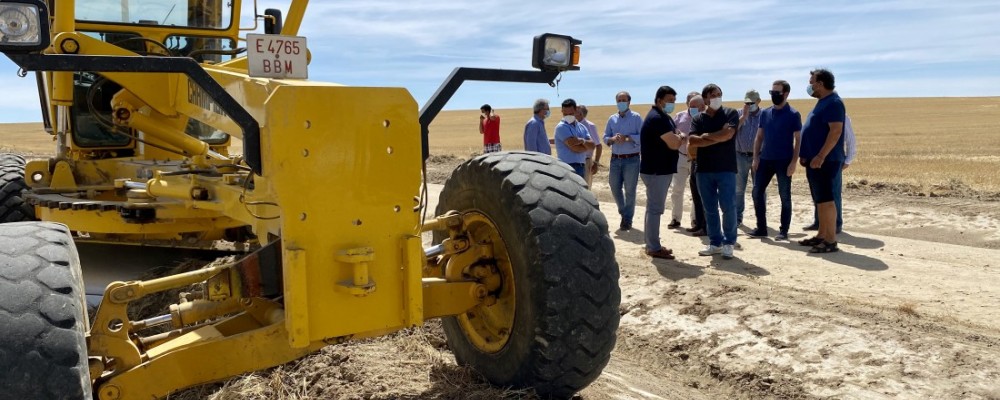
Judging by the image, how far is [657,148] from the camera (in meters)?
8.44

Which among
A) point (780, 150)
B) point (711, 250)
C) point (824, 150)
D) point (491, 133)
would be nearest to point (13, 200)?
point (711, 250)

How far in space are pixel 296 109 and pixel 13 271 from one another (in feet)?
3.87

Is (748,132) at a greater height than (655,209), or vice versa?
(748,132)

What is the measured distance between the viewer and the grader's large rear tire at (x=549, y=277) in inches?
153

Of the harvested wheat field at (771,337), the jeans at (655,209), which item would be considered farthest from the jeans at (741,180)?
the jeans at (655,209)

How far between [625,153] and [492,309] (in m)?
6.00

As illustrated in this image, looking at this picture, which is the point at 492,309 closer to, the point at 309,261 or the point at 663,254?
the point at 309,261

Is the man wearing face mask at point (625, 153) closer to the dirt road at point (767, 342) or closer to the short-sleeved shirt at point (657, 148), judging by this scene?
the short-sleeved shirt at point (657, 148)

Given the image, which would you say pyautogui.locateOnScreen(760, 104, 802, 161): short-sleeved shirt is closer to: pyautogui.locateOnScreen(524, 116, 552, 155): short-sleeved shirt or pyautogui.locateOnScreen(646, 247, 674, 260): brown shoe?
pyautogui.locateOnScreen(646, 247, 674, 260): brown shoe

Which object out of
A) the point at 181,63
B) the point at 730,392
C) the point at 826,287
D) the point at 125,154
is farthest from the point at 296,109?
the point at 826,287

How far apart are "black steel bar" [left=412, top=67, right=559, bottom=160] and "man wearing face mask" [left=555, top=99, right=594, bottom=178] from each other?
5.99 meters

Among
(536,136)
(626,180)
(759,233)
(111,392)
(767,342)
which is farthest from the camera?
(536,136)

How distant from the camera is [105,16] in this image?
6.28 m

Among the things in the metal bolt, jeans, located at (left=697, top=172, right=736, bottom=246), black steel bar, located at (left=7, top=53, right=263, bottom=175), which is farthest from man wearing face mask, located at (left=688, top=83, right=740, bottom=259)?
the metal bolt
